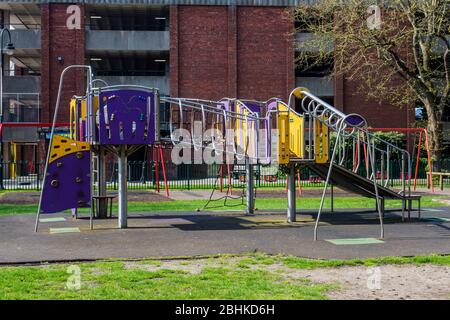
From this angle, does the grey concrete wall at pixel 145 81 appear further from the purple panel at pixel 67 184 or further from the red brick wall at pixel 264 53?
the purple panel at pixel 67 184

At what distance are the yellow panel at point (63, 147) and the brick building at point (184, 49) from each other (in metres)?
29.5

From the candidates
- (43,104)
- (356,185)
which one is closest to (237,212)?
(356,185)

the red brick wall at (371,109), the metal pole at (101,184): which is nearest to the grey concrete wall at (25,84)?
the red brick wall at (371,109)

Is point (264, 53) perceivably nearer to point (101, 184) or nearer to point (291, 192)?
point (101, 184)

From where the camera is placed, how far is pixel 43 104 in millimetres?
40406

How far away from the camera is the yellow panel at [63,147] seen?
1182cm

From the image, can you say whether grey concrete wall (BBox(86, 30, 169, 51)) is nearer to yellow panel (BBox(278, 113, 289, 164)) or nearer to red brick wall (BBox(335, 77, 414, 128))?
red brick wall (BBox(335, 77, 414, 128))

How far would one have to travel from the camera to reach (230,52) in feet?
137

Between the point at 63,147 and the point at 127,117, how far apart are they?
152 centimetres

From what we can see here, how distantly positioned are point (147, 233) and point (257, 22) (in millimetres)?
32934

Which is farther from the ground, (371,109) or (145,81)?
(145,81)

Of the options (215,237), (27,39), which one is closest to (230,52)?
(27,39)

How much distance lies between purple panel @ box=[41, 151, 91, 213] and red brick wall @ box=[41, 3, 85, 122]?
1168 inches

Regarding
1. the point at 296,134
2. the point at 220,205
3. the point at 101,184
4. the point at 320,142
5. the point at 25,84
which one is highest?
the point at 25,84
